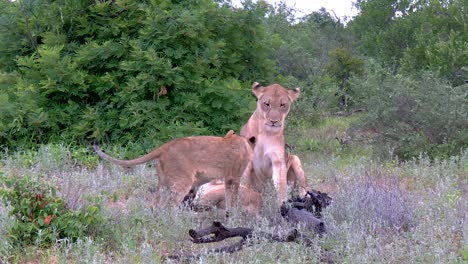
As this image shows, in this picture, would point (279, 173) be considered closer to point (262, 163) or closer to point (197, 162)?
point (262, 163)

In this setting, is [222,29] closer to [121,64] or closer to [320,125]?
[121,64]

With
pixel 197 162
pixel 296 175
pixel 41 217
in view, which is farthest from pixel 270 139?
pixel 41 217

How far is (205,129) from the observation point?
1055 centimetres

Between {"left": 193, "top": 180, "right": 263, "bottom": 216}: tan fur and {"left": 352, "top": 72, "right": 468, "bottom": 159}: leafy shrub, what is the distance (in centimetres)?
455

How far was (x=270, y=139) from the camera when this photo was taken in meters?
7.37

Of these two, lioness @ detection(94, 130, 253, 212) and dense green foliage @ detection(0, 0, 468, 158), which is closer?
lioness @ detection(94, 130, 253, 212)

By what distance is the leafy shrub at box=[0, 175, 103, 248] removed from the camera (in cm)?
505

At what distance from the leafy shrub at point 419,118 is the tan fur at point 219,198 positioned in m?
4.55

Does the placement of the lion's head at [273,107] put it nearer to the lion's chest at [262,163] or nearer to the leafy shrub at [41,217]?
the lion's chest at [262,163]

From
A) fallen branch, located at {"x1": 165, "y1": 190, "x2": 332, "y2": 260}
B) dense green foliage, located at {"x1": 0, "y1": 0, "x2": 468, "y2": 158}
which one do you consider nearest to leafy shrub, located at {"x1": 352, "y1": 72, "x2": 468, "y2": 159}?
dense green foliage, located at {"x1": 0, "y1": 0, "x2": 468, "y2": 158}

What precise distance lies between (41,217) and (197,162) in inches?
73.7

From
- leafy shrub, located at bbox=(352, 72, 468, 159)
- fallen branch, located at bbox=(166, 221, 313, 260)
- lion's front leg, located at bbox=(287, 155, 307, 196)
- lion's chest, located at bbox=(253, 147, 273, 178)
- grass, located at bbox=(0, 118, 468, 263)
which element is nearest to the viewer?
grass, located at bbox=(0, 118, 468, 263)

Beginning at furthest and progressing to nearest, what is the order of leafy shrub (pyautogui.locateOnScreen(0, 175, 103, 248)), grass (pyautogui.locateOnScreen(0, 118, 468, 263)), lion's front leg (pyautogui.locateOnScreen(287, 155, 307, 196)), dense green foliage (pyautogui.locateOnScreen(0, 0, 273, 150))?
dense green foliage (pyautogui.locateOnScreen(0, 0, 273, 150)), lion's front leg (pyautogui.locateOnScreen(287, 155, 307, 196)), leafy shrub (pyautogui.locateOnScreen(0, 175, 103, 248)), grass (pyautogui.locateOnScreen(0, 118, 468, 263))

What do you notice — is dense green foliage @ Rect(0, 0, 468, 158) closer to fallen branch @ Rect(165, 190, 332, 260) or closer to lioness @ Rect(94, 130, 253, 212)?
lioness @ Rect(94, 130, 253, 212)
